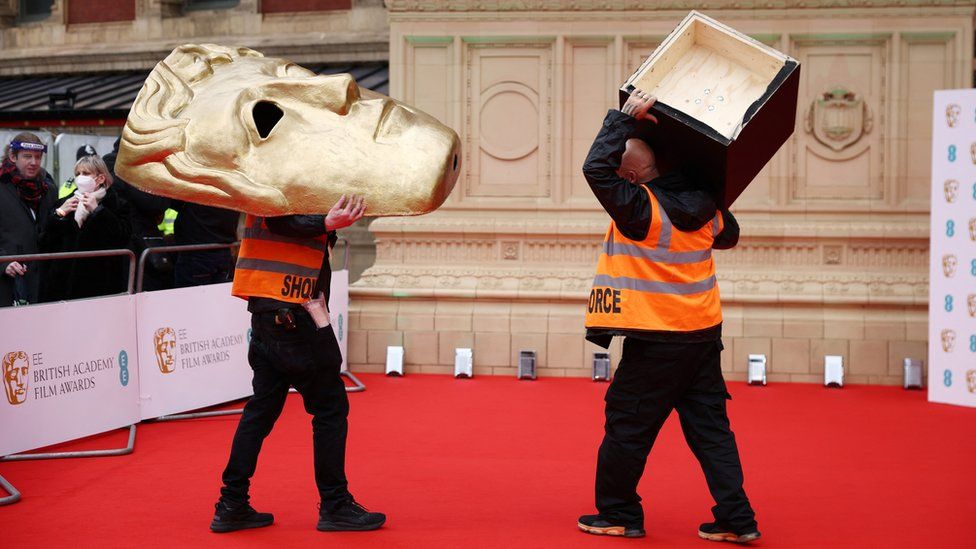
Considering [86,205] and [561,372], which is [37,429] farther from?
[561,372]

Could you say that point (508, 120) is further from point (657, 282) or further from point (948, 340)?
point (657, 282)

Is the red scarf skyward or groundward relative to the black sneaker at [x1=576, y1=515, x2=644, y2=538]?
skyward

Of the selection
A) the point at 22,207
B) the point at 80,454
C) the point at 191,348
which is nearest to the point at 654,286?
the point at 80,454

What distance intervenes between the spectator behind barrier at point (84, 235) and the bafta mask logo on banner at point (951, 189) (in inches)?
244

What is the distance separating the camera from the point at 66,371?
7.53 m

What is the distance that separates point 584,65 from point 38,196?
4.82 metres

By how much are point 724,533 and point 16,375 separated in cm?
418

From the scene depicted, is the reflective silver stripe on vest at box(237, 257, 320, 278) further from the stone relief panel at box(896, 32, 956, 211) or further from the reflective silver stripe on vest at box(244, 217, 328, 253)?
the stone relief panel at box(896, 32, 956, 211)

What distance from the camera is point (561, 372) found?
10820 millimetres

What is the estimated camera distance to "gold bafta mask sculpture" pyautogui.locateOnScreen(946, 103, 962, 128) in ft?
30.6

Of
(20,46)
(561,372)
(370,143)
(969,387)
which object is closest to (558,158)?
(561,372)

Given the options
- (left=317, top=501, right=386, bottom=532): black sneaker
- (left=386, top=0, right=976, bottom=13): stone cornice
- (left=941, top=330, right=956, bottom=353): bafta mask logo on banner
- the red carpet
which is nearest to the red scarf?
the red carpet

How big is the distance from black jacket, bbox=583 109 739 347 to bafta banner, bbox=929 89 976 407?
4.58 meters

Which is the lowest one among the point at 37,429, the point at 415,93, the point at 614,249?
the point at 37,429
